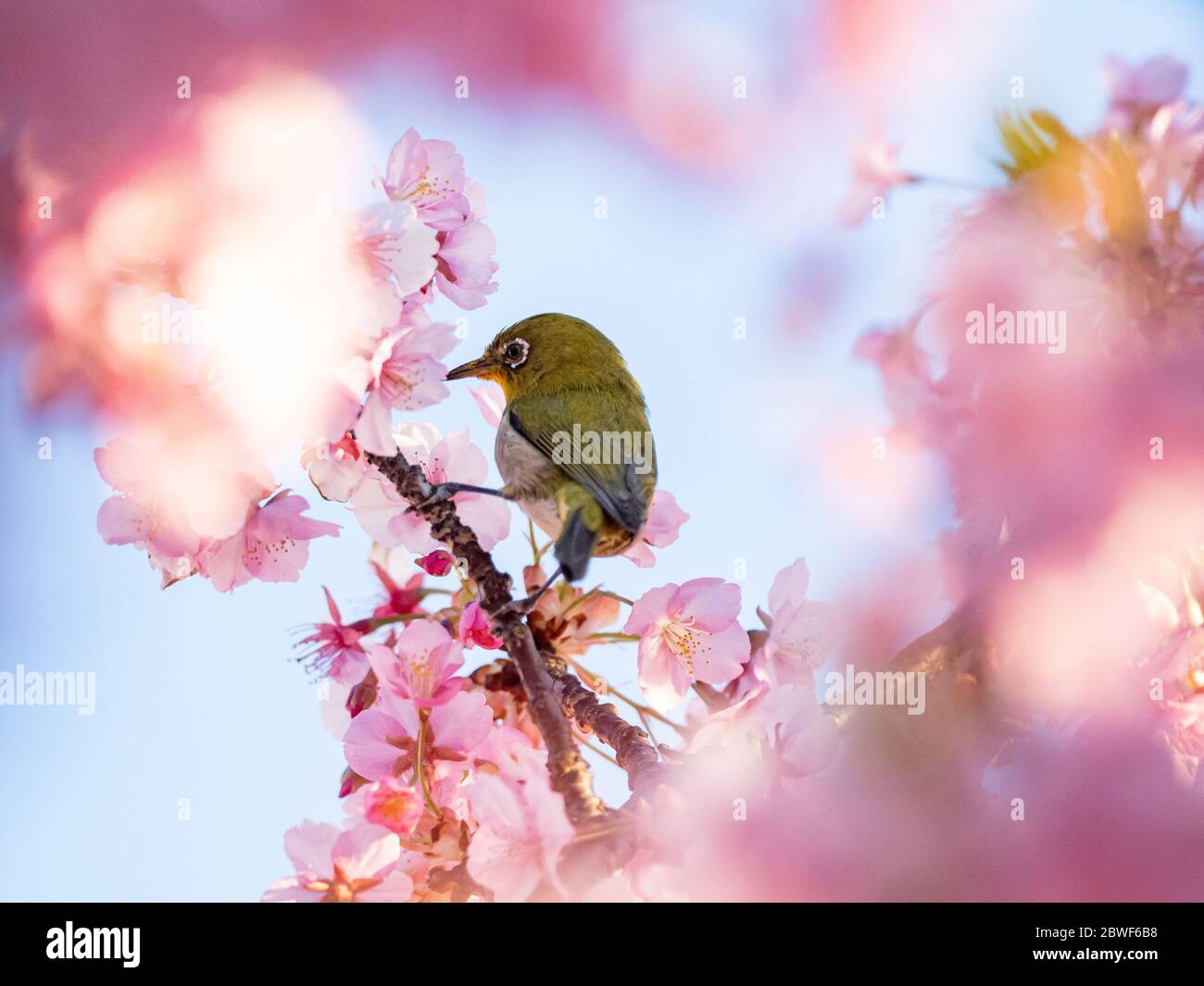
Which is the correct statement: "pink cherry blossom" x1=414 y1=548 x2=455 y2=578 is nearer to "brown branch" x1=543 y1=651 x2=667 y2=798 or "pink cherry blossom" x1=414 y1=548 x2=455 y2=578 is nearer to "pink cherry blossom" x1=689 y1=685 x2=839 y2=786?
"brown branch" x1=543 y1=651 x2=667 y2=798

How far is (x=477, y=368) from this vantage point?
1334 mm

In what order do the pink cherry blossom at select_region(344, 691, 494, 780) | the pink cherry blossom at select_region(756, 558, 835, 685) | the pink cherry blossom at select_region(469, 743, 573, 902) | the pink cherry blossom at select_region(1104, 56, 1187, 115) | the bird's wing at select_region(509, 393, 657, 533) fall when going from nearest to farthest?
the pink cherry blossom at select_region(469, 743, 573, 902), the pink cherry blossom at select_region(344, 691, 494, 780), the pink cherry blossom at select_region(756, 558, 835, 685), the bird's wing at select_region(509, 393, 657, 533), the pink cherry blossom at select_region(1104, 56, 1187, 115)

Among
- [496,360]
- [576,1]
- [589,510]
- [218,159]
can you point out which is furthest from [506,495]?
[576,1]

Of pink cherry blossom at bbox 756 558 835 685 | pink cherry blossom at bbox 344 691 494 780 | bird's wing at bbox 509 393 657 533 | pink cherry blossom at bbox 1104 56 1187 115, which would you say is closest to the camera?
pink cherry blossom at bbox 344 691 494 780

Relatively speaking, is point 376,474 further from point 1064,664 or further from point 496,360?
Answer: point 1064,664

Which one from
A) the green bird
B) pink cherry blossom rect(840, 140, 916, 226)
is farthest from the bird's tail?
pink cherry blossom rect(840, 140, 916, 226)

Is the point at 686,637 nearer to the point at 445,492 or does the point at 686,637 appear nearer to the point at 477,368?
the point at 445,492

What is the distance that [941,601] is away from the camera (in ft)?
3.52

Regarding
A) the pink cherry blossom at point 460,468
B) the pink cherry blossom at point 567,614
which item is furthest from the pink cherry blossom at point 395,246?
the pink cherry blossom at point 567,614

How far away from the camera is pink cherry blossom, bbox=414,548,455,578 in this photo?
2.98 feet

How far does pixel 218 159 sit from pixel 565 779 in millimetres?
809

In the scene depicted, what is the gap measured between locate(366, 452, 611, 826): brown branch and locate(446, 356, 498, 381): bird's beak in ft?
1.58

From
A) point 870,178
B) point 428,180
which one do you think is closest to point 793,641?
point 428,180

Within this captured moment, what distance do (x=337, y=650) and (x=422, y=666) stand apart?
0.52 ft
